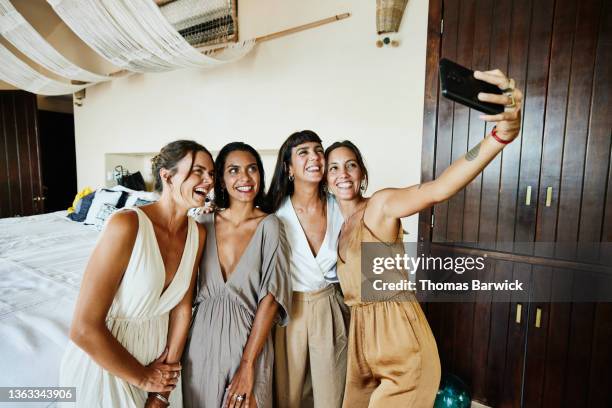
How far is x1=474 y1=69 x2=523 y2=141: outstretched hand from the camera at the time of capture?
2.68 ft

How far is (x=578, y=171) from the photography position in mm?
1602

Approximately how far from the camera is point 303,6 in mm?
2658

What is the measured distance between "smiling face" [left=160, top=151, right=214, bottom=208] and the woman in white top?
40 cm

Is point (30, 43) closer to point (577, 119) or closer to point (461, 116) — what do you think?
point (461, 116)

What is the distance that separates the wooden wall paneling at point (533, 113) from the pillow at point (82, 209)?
150 inches

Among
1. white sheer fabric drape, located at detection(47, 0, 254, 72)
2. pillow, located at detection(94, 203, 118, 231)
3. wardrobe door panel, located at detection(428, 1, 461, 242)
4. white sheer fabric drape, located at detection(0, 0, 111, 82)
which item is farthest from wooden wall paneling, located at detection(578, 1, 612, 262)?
pillow, located at detection(94, 203, 118, 231)

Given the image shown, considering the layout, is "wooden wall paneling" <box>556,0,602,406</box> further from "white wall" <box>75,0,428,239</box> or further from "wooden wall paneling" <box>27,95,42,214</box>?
"wooden wall paneling" <box>27,95,42,214</box>

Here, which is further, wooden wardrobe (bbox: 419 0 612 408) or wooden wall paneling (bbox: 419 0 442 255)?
→ wooden wall paneling (bbox: 419 0 442 255)

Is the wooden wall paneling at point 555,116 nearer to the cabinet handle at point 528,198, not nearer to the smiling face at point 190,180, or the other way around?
the cabinet handle at point 528,198

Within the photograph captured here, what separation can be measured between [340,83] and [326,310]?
5.78ft

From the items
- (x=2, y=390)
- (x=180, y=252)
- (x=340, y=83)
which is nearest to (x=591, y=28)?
(x=340, y=83)

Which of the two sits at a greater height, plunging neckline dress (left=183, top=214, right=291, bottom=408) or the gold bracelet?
plunging neckline dress (left=183, top=214, right=291, bottom=408)

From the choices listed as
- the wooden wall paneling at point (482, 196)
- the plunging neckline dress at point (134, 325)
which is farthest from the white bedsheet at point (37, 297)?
the wooden wall paneling at point (482, 196)

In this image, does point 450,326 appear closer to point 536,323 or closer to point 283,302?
point 536,323
